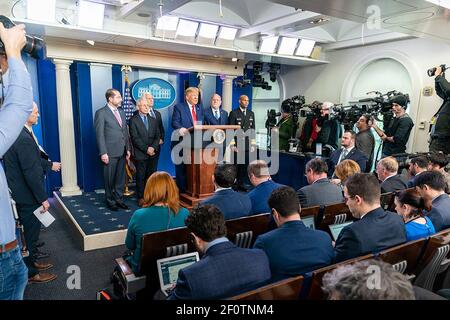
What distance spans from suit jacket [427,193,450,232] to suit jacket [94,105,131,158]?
135 inches

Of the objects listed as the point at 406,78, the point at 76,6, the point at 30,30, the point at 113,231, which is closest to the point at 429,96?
the point at 406,78

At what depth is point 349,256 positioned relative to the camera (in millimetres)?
1569

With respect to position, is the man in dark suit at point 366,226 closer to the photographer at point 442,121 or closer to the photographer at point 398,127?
the photographer at point 398,127

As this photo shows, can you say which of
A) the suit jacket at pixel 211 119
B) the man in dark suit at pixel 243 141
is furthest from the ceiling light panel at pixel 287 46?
the suit jacket at pixel 211 119

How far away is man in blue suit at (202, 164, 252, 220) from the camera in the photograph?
2242 millimetres

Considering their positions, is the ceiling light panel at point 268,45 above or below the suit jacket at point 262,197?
above

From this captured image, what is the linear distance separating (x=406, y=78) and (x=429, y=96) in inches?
23.5

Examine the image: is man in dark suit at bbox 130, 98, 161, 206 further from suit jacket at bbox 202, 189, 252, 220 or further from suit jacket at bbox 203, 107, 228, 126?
suit jacket at bbox 202, 189, 252, 220

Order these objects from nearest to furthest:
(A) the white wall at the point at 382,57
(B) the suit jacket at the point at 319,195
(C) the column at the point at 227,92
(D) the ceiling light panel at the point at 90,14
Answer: (B) the suit jacket at the point at 319,195 → (D) the ceiling light panel at the point at 90,14 → (A) the white wall at the point at 382,57 → (C) the column at the point at 227,92

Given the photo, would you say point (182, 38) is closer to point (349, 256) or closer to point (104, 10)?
point (104, 10)

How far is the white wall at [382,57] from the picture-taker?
497cm

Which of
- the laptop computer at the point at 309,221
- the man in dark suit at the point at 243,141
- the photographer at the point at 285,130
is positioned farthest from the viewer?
the photographer at the point at 285,130

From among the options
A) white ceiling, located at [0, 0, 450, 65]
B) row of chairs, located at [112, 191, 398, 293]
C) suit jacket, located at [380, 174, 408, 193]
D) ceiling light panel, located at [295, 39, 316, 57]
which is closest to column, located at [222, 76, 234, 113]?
white ceiling, located at [0, 0, 450, 65]

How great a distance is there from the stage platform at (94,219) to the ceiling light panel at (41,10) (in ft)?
7.96
